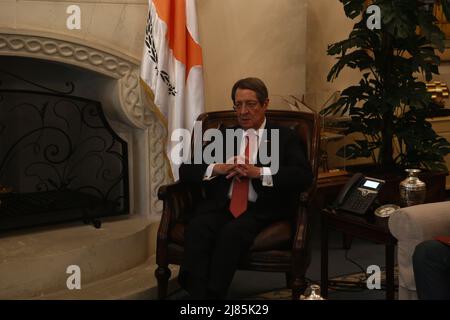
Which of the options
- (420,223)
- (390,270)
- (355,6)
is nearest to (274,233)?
(390,270)

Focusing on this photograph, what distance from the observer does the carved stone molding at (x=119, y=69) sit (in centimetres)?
354

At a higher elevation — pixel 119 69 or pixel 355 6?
pixel 355 6

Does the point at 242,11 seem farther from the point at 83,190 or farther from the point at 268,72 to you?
the point at 83,190

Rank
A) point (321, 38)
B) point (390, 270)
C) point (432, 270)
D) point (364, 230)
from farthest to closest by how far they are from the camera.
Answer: point (321, 38) < point (364, 230) < point (390, 270) < point (432, 270)

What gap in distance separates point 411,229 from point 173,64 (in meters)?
1.66

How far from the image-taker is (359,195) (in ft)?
10.8

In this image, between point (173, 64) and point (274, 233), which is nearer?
point (274, 233)

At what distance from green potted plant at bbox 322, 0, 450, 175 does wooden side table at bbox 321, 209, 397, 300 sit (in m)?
1.01

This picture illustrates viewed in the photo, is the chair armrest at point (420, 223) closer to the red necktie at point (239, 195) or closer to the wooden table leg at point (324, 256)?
the wooden table leg at point (324, 256)

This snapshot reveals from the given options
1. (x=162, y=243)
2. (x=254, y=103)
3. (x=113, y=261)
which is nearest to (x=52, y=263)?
(x=113, y=261)

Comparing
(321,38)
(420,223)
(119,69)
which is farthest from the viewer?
(321,38)

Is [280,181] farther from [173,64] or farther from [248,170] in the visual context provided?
[173,64]

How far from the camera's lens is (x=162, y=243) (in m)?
3.19

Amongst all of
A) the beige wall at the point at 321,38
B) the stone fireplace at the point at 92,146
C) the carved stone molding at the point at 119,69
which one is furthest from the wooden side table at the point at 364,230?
the beige wall at the point at 321,38
